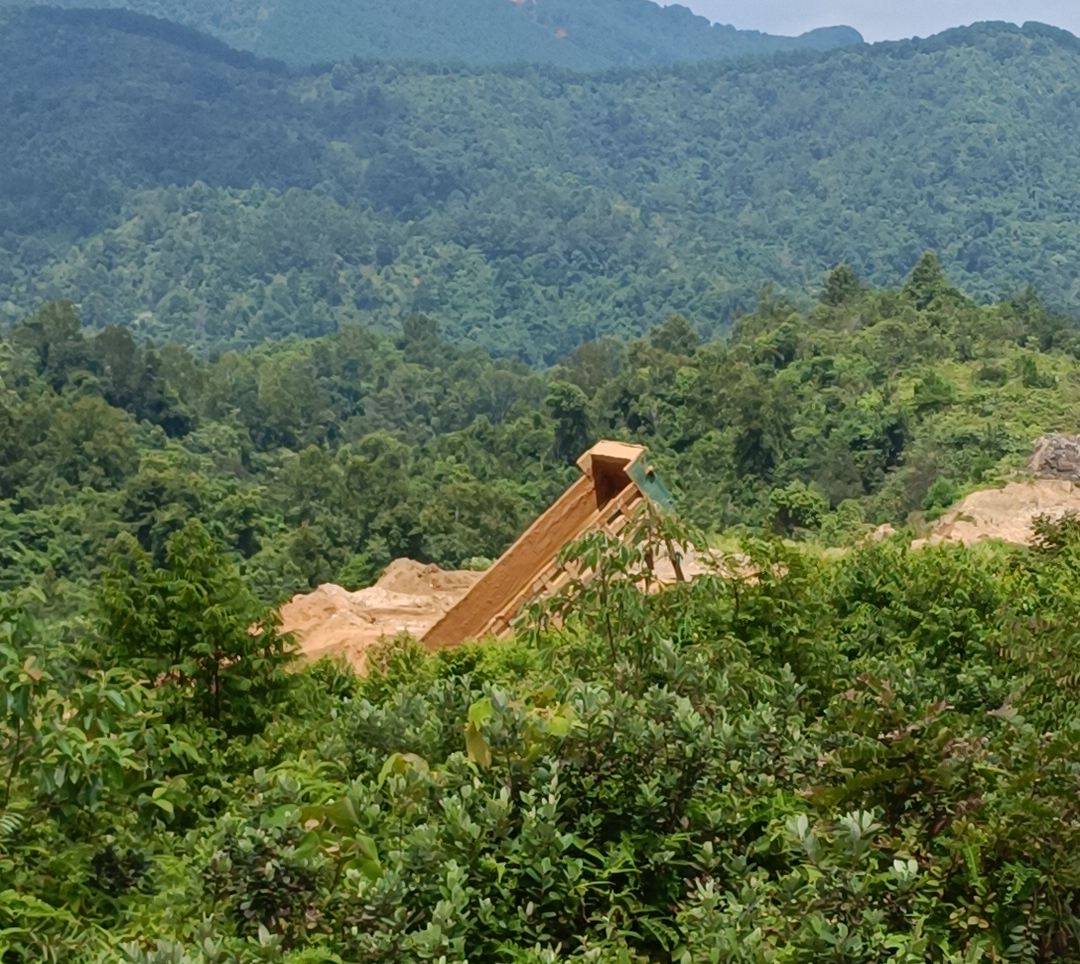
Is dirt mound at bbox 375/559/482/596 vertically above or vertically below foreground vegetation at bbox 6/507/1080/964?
below

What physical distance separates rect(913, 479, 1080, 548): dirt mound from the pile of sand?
3.97 meters

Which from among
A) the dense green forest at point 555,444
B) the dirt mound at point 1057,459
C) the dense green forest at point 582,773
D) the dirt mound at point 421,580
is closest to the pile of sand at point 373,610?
the dirt mound at point 421,580

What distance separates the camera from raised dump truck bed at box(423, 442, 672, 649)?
895 cm

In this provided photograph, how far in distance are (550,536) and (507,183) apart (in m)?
131

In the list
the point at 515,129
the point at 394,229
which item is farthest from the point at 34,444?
the point at 515,129

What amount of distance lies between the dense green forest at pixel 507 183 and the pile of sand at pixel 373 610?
82023 millimetres

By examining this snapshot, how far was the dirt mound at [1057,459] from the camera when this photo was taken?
22.2 metres

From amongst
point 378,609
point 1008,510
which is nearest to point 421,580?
point 378,609

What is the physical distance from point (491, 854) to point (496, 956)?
224 mm

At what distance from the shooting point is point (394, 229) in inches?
4943

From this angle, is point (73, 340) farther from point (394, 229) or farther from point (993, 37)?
point (993, 37)

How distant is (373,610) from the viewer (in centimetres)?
1154

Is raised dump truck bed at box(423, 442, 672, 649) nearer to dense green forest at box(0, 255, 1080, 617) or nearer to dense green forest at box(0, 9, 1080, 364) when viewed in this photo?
dense green forest at box(0, 255, 1080, 617)

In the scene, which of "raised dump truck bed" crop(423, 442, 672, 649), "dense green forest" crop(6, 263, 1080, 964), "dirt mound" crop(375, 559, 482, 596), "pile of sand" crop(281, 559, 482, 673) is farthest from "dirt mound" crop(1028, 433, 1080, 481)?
"raised dump truck bed" crop(423, 442, 672, 649)
